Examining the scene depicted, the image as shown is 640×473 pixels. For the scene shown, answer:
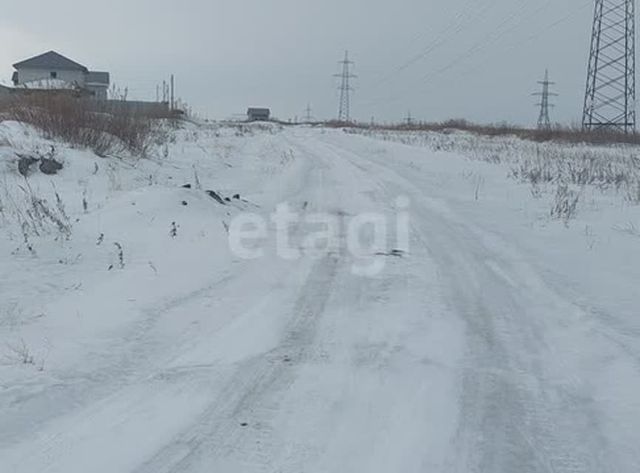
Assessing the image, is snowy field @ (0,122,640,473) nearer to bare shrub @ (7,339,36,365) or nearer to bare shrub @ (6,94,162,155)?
bare shrub @ (7,339,36,365)

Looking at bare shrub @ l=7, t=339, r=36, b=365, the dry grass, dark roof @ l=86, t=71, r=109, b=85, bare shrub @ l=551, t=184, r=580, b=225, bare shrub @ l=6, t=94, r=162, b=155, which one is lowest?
bare shrub @ l=7, t=339, r=36, b=365

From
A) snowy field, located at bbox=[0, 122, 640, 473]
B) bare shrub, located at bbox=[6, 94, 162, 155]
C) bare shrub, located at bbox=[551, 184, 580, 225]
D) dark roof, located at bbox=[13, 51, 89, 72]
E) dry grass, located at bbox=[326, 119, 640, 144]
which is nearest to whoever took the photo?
snowy field, located at bbox=[0, 122, 640, 473]

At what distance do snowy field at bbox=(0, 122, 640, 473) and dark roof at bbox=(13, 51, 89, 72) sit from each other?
60.8m

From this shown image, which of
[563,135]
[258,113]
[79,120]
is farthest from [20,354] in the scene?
[258,113]

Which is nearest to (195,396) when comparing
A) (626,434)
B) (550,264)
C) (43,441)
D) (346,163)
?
(43,441)

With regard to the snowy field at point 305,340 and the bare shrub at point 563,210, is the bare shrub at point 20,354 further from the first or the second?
the bare shrub at point 563,210

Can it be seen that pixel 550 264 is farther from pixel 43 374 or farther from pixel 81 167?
pixel 81 167

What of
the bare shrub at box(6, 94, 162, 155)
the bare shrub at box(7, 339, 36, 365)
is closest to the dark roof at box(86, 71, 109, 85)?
the bare shrub at box(6, 94, 162, 155)

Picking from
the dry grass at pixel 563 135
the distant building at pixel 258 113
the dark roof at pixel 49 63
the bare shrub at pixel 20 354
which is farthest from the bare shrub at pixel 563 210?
the distant building at pixel 258 113

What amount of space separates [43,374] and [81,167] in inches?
325

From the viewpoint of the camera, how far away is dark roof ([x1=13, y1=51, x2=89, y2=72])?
65.4 meters

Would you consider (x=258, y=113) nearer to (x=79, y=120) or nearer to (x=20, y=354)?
(x=79, y=120)

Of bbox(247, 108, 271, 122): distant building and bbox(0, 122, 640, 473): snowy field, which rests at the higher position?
bbox(247, 108, 271, 122): distant building

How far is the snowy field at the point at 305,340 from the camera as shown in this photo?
3.21 meters
